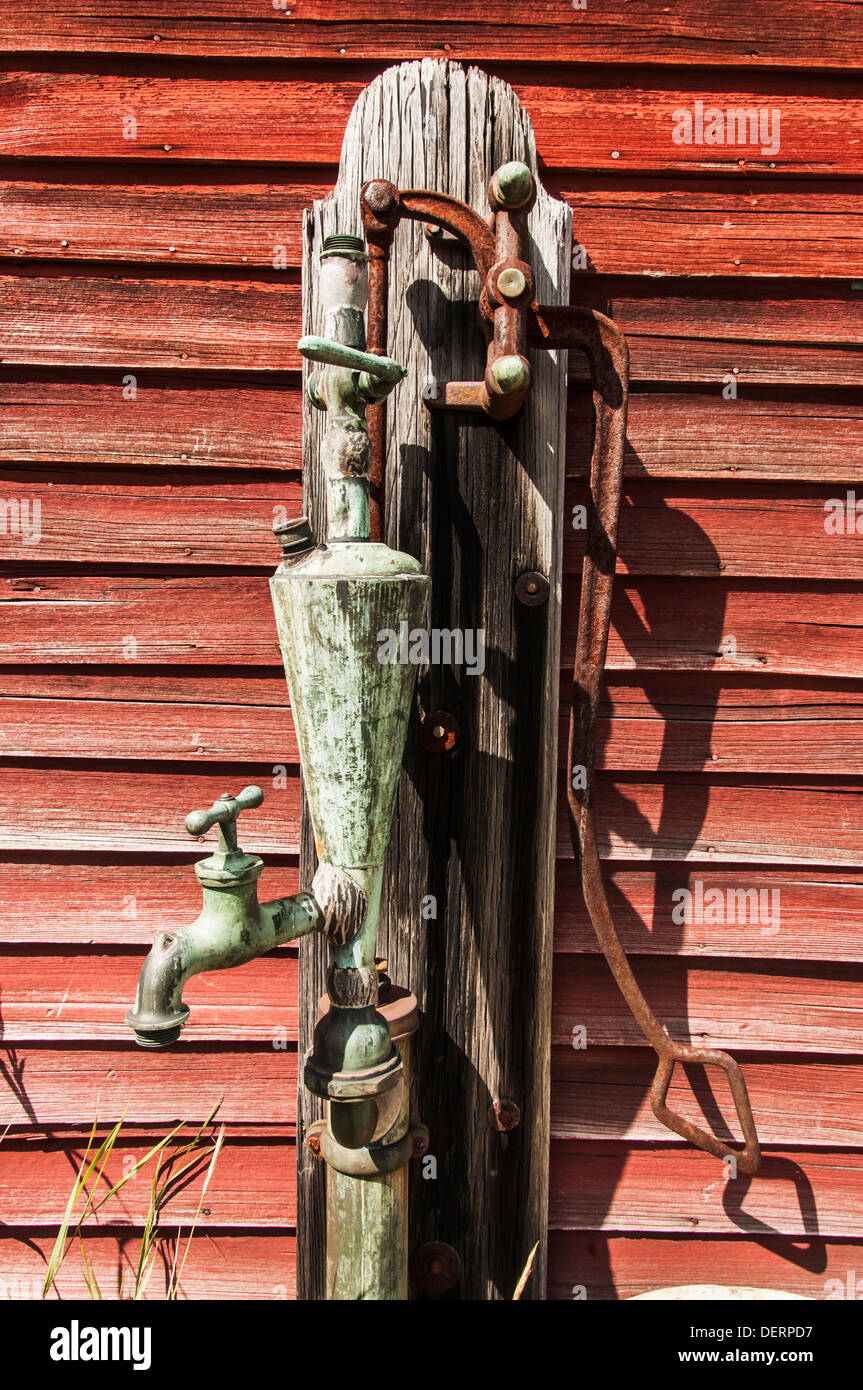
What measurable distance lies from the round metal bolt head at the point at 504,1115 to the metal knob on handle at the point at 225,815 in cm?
72

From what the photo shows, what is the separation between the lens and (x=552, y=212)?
47.3 inches

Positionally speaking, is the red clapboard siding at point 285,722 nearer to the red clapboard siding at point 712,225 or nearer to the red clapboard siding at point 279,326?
the red clapboard siding at point 279,326

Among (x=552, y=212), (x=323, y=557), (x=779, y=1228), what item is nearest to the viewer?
(x=323, y=557)

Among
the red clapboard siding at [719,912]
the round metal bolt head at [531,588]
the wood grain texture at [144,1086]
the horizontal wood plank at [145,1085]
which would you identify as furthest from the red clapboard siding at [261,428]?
the wood grain texture at [144,1086]

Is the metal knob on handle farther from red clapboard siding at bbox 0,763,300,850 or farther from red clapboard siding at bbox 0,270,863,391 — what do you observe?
red clapboard siding at bbox 0,270,863,391

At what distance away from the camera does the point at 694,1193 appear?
57.0 inches

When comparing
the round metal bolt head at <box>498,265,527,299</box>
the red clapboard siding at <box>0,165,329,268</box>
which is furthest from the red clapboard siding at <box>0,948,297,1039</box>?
the red clapboard siding at <box>0,165,329,268</box>

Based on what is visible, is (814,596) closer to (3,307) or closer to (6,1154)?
(3,307)

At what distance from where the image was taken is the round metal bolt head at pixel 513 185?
102cm

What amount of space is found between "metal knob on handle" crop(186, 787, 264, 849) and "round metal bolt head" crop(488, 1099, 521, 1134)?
715mm

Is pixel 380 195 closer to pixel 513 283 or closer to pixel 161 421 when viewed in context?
pixel 513 283

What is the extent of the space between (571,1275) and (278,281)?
1896 millimetres

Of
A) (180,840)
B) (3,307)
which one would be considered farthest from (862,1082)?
(3,307)

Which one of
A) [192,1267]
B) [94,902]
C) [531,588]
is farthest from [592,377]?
[192,1267]
